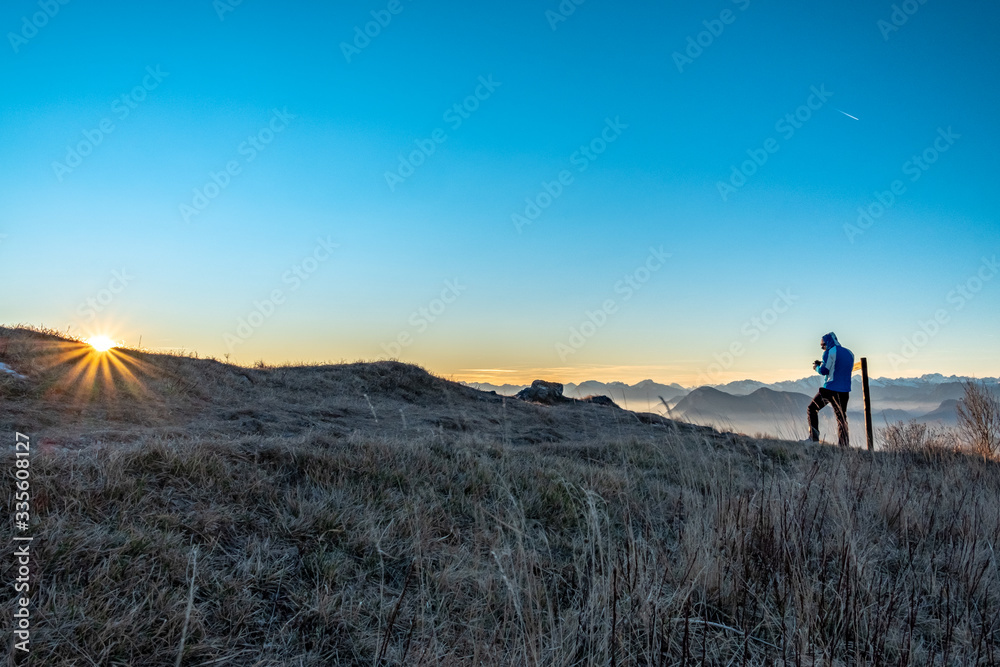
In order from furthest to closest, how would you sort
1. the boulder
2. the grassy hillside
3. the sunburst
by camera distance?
the boulder, the sunburst, the grassy hillside

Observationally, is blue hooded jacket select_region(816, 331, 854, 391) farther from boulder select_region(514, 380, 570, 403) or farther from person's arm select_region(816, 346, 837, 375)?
boulder select_region(514, 380, 570, 403)

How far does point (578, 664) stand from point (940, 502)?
5.13m

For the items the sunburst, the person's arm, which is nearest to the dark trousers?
the person's arm

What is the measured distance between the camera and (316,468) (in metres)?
4.90

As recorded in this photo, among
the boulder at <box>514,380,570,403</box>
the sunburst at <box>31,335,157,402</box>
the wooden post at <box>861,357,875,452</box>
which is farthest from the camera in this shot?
the boulder at <box>514,380,570,403</box>

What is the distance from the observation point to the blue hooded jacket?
1071 cm

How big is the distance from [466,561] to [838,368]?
32.2 feet

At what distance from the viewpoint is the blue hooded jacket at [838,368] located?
35.1 feet

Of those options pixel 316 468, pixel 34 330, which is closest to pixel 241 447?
pixel 316 468

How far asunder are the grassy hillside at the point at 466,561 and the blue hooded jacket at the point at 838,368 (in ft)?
13.1

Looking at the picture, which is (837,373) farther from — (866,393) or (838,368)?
(866,393)

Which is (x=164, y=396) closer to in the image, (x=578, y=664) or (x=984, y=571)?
(x=578, y=664)

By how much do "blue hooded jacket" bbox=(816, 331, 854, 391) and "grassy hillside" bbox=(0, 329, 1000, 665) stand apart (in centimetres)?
400

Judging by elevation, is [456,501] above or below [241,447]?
below
